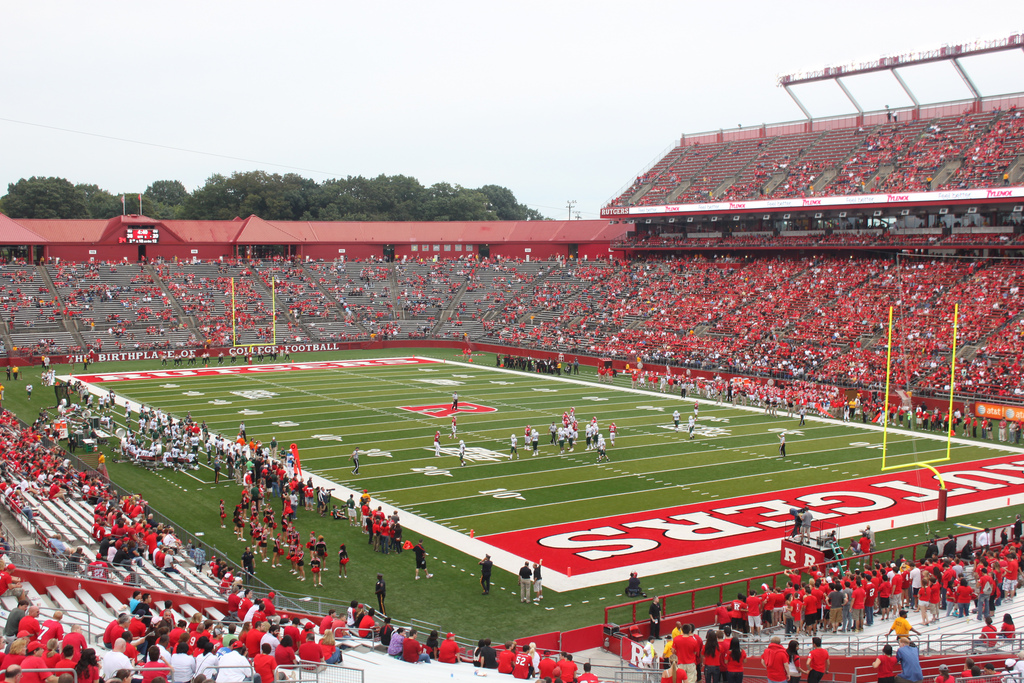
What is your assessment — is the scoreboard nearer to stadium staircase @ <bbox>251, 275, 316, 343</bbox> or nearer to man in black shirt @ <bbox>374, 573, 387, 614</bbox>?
stadium staircase @ <bbox>251, 275, 316, 343</bbox>

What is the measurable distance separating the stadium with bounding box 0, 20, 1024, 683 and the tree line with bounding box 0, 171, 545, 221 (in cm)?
2494

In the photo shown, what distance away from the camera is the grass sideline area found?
1759cm

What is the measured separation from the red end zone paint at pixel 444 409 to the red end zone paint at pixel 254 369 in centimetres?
1417

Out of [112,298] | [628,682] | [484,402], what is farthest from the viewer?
[112,298]

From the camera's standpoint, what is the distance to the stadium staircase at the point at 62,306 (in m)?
53.8

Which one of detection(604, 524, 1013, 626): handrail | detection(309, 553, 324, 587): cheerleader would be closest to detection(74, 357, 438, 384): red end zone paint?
detection(309, 553, 324, 587): cheerleader

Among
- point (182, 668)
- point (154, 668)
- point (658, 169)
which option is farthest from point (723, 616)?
point (658, 169)

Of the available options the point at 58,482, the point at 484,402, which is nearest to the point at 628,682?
the point at 58,482

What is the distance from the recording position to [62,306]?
56.6 m

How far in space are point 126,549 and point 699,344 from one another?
1477 inches

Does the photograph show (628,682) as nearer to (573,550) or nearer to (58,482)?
(573,550)

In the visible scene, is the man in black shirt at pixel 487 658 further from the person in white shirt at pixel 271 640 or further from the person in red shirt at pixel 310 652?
the person in white shirt at pixel 271 640

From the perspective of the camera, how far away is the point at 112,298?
194 feet

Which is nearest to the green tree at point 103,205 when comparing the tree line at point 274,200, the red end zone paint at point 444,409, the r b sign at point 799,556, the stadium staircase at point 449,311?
the tree line at point 274,200
